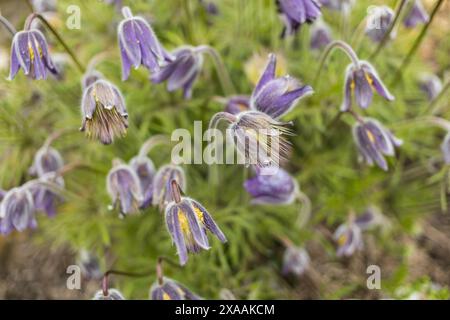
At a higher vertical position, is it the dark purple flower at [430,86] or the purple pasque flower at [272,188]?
the dark purple flower at [430,86]

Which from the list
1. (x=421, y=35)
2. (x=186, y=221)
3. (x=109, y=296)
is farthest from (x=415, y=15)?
(x=109, y=296)

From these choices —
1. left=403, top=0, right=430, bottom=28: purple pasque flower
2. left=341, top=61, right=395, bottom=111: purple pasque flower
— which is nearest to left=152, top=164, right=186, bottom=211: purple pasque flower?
left=341, top=61, right=395, bottom=111: purple pasque flower

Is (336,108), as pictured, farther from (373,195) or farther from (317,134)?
(373,195)

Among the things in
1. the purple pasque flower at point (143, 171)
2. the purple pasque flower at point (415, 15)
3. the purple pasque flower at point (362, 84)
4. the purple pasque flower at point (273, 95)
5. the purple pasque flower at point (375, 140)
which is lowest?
the purple pasque flower at point (143, 171)

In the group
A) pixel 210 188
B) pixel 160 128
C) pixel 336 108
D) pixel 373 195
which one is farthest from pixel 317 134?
pixel 160 128

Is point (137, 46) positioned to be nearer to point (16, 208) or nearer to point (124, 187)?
point (124, 187)

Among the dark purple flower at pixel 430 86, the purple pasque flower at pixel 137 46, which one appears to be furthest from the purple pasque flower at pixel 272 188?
the dark purple flower at pixel 430 86

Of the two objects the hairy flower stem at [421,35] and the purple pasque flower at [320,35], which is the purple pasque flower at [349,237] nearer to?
the hairy flower stem at [421,35]

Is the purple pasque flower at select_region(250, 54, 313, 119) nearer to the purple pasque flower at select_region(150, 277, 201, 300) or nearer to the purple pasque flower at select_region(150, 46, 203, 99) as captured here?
the purple pasque flower at select_region(150, 46, 203, 99)
